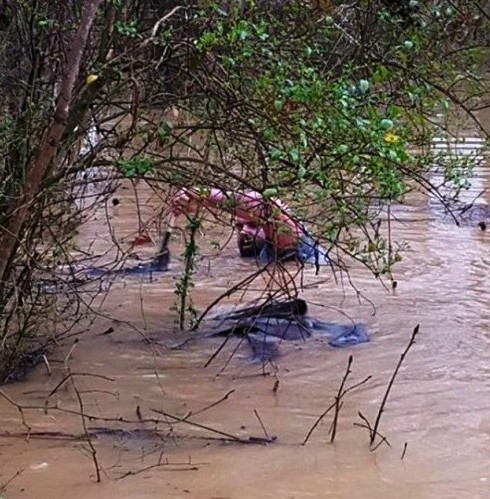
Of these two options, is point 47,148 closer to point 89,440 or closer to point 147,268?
point 89,440

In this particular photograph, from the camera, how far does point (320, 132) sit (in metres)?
4.44

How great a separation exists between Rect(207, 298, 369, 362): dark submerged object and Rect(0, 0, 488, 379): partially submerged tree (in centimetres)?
157

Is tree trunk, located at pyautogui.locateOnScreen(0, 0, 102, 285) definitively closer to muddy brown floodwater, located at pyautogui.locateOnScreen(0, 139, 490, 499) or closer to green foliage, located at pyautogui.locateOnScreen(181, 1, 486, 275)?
green foliage, located at pyautogui.locateOnScreen(181, 1, 486, 275)

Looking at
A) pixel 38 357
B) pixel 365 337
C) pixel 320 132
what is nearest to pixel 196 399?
pixel 38 357

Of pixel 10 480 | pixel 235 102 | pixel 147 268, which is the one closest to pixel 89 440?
pixel 10 480

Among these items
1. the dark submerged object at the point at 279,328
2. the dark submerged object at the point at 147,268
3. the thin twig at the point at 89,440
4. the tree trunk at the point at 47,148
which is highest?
the tree trunk at the point at 47,148

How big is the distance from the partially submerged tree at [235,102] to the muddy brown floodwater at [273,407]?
886 millimetres

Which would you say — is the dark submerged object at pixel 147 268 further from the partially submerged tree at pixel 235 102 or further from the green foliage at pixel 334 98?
the green foliage at pixel 334 98

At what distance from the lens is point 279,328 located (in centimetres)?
721

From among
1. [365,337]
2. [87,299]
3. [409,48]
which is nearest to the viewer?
[409,48]

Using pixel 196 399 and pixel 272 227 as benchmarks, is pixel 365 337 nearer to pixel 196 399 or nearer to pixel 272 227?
pixel 196 399

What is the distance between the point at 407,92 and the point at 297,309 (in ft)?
8.73

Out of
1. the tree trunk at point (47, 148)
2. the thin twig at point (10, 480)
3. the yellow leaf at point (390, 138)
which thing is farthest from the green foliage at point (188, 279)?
the yellow leaf at point (390, 138)

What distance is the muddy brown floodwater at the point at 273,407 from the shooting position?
15.9ft
